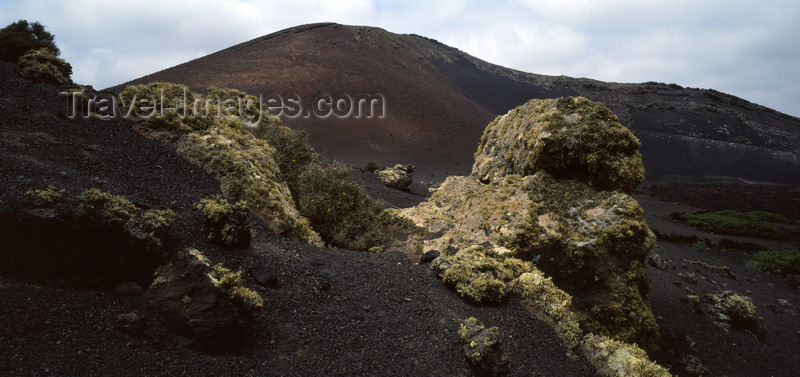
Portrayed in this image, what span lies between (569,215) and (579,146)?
1.09 meters

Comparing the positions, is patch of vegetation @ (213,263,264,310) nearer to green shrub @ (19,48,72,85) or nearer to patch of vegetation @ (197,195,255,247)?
patch of vegetation @ (197,195,255,247)

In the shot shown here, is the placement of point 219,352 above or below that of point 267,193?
below

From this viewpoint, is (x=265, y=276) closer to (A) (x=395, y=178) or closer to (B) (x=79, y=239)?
(B) (x=79, y=239)

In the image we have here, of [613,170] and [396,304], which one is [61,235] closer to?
[396,304]

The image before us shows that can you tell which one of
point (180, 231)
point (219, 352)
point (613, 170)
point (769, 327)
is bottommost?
point (769, 327)

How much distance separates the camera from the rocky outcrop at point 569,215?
450 cm

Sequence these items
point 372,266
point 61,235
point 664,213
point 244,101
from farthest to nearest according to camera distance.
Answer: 1. point 664,213
2. point 244,101
3. point 372,266
4. point 61,235

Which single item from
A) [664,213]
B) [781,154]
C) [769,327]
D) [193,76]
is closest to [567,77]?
[781,154]

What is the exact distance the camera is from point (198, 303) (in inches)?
114

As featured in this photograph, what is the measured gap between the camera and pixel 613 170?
5.21 m

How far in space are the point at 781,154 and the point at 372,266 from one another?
2089 inches

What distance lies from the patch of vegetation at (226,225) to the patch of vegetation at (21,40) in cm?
790

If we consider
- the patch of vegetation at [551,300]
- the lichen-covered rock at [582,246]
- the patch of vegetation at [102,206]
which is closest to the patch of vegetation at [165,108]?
the patch of vegetation at [102,206]

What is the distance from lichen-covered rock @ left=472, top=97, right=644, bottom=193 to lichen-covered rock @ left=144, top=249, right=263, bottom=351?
4.58 m
